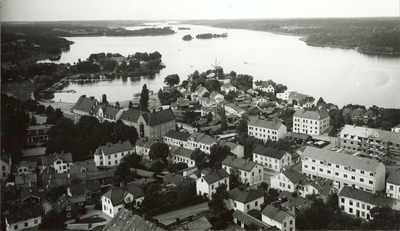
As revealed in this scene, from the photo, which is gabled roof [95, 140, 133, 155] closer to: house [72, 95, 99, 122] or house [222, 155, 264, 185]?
house [222, 155, 264, 185]

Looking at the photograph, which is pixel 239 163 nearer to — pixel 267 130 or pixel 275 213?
pixel 275 213

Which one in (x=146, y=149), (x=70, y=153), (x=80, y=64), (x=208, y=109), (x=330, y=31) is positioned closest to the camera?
(x=70, y=153)

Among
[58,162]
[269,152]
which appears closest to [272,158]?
[269,152]

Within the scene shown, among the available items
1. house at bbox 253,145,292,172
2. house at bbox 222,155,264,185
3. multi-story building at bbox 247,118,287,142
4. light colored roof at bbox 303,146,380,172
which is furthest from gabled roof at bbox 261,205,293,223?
multi-story building at bbox 247,118,287,142

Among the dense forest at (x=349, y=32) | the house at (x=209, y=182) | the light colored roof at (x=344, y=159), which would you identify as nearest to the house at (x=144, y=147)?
the house at (x=209, y=182)

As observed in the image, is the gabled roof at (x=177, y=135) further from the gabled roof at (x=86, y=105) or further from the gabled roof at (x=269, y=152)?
the gabled roof at (x=86, y=105)

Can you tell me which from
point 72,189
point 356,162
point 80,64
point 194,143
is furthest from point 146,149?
point 80,64

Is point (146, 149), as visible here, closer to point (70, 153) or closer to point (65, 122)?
point (70, 153)
